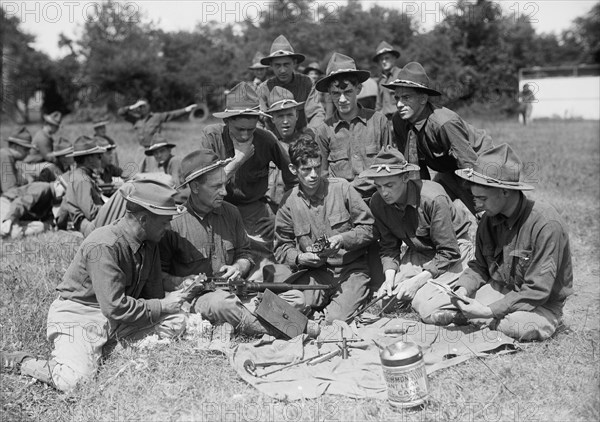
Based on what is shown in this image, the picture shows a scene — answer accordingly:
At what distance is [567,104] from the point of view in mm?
41312

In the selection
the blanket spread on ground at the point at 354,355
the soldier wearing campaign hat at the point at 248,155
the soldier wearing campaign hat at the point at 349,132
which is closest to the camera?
the blanket spread on ground at the point at 354,355

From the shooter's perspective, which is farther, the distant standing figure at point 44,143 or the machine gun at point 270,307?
the distant standing figure at point 44,143

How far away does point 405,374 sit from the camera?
460 centimetres

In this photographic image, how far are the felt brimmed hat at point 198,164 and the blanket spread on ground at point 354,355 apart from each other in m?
1.68

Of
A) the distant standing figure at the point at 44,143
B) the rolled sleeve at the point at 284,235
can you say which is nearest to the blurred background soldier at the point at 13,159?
the distant standing figure at the point at 44,143

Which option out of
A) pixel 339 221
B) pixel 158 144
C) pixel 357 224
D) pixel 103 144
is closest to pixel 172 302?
pixel 339 221

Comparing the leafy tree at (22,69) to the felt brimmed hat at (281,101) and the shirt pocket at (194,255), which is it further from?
the shirt pocket at (194,255)

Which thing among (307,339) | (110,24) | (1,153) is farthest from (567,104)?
(307,339)

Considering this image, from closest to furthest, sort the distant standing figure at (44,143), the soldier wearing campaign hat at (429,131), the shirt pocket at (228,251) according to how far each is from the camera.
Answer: the shirt pocket at (228,251), the soldier wearing campaign hat at (429,131), the distant standing figure at (44,143)

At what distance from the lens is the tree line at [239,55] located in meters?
31.8

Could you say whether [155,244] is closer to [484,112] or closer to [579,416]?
[579,416]

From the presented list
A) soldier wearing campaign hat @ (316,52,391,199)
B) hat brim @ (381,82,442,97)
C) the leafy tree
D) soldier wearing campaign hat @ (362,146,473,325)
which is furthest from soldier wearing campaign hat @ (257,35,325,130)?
the leafy tree

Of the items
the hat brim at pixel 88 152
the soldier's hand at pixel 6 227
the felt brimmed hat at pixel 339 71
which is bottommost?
the soldier's hand at pixel 6 227

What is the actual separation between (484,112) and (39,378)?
99.7 feet
